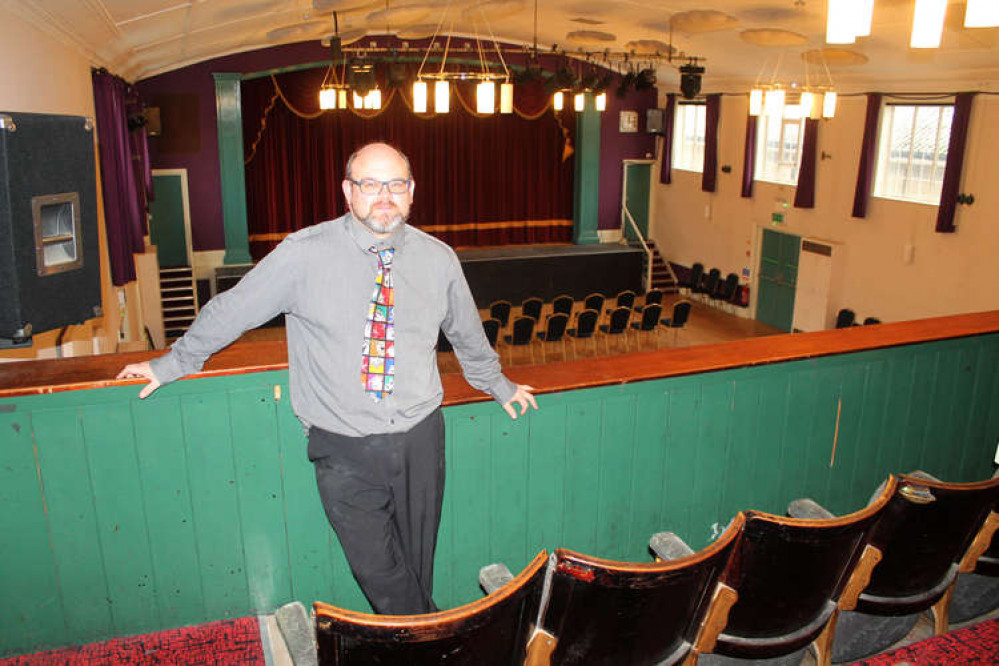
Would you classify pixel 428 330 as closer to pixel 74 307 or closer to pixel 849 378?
pixel 74 307

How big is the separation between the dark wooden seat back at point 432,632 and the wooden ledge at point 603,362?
3.22 ft

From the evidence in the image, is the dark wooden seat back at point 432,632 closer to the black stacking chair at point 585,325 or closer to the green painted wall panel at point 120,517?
the green painted wall panel at point 120,517

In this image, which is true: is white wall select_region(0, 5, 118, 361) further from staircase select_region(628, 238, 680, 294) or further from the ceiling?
staircase select_region(628, 238, 680, 294)

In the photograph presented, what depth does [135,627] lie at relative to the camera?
2.71 m

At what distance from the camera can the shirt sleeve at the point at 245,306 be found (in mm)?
2311

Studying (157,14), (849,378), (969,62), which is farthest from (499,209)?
(849,378)

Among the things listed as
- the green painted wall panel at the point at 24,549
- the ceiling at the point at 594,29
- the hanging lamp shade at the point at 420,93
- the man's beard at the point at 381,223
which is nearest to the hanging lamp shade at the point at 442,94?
the hanging lamp shade at the point at 420,93

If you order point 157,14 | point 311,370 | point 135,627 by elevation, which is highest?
point 157,14

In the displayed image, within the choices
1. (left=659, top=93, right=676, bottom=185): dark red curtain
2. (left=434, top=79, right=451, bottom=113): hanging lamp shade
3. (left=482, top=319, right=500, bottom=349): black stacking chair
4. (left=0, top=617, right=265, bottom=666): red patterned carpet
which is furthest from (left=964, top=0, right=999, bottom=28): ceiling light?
(left=659, top=93, right=676, bottom=185): dark red curtain

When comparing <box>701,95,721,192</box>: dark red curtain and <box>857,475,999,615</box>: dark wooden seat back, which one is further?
<box>701,95,721,192</box>: dark red curtain

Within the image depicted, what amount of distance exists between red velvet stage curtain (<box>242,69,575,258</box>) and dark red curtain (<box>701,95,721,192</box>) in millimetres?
3097

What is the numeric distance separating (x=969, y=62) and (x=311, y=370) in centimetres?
1000

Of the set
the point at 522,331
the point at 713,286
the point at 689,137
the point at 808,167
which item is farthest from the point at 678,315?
the point at 689,137

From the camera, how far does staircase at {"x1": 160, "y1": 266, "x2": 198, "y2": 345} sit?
13.1 metres
